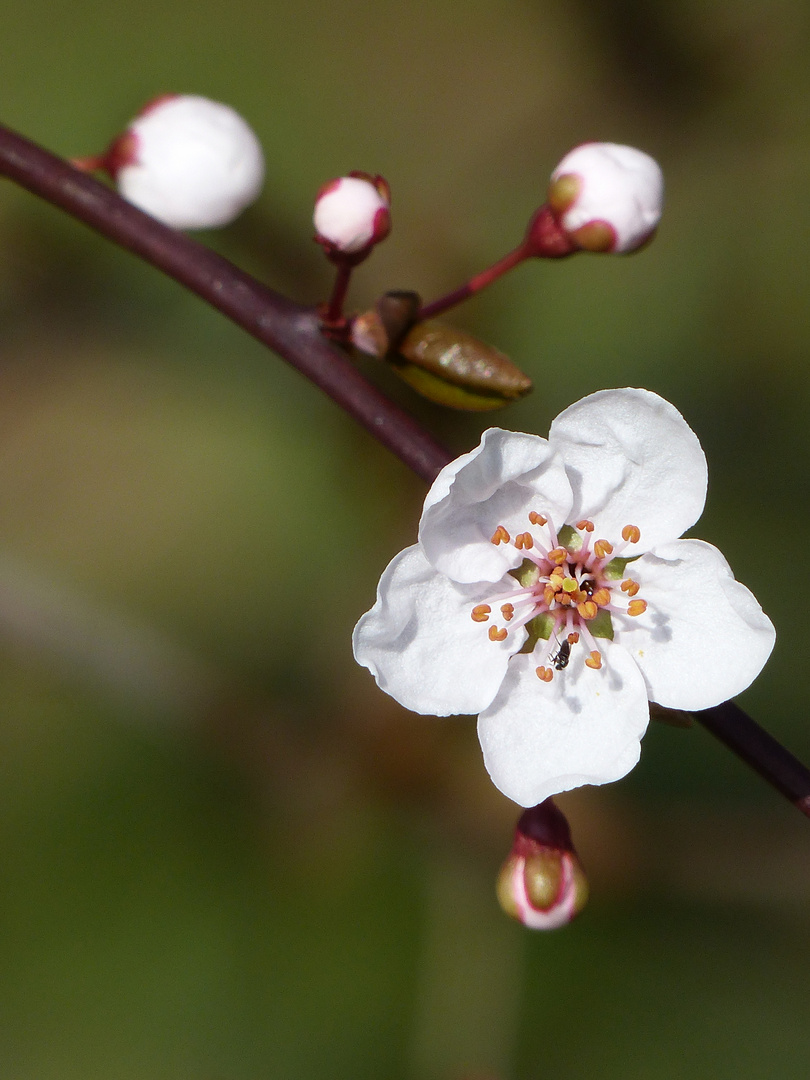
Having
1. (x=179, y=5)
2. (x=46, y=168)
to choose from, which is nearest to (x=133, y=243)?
(x=46, y=168)

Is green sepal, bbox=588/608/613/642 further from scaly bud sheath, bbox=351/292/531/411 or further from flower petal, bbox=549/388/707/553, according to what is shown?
scaly bud sheath, bbox=351/292/531/411

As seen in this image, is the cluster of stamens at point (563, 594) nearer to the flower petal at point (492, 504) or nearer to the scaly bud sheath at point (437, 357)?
the flower petal at point (492, 504)

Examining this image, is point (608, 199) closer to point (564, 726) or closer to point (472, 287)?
point (472, 287)

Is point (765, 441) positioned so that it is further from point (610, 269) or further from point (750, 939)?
point (750, 939)

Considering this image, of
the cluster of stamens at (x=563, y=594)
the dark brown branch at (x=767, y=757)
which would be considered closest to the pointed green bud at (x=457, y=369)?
the cluster of stamens at (x=563, y=594)

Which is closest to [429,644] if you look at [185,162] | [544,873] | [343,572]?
[544,873]
